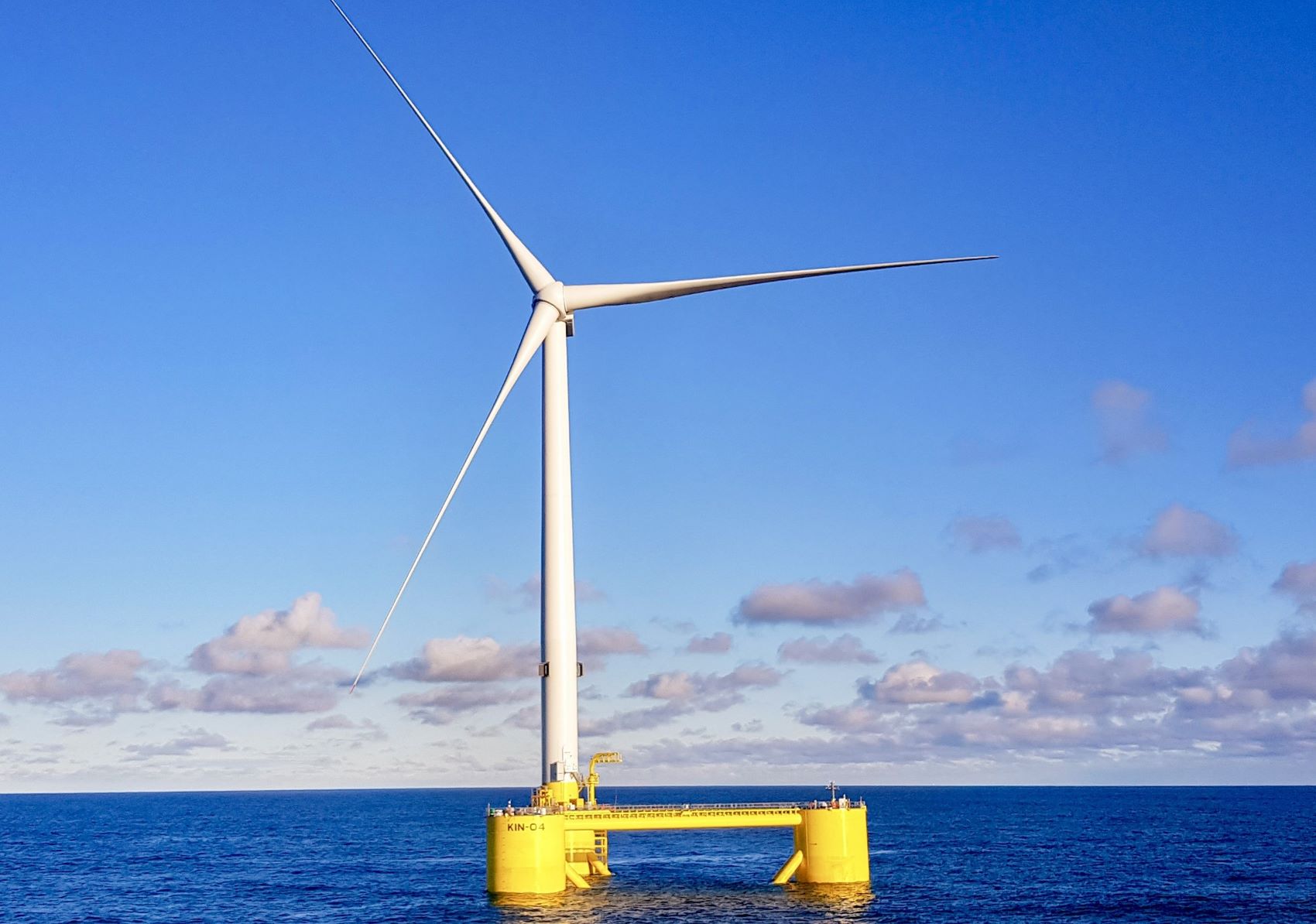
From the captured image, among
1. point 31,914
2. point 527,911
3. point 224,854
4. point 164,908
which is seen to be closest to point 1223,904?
point 527,911

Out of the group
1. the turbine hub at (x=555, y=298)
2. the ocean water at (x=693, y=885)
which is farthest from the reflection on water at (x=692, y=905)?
the turbine hub at (x=555, y=298)

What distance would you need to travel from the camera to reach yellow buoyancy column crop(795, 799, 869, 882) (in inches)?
3629

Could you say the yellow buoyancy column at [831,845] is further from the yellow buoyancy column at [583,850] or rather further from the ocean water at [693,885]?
the yellow buoyancy column at [583,850]

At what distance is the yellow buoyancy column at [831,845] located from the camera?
92.2m

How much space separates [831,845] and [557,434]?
37254 mm

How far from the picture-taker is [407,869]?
13038cm

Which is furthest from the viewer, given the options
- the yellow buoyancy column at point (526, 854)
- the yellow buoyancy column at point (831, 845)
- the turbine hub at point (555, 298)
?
the turbine hub at point (555, 298)

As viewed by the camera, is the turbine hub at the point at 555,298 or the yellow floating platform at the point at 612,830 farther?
the turbine hub at the point at 555,298

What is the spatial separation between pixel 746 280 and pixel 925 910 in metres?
48.7

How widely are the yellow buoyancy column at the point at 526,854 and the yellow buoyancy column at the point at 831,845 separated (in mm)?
18341

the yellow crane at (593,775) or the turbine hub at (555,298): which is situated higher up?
the turbine hub at (555,298)

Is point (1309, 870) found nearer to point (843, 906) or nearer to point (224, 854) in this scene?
point (843, 906)

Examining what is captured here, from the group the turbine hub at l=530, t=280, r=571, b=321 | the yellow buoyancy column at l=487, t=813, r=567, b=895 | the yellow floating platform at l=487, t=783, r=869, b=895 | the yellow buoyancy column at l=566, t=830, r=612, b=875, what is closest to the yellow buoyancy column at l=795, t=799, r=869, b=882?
the yellow floating platform at l=487, t=783, r=869, b=895

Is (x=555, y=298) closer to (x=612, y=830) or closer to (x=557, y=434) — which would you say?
(x=557, y=434)
